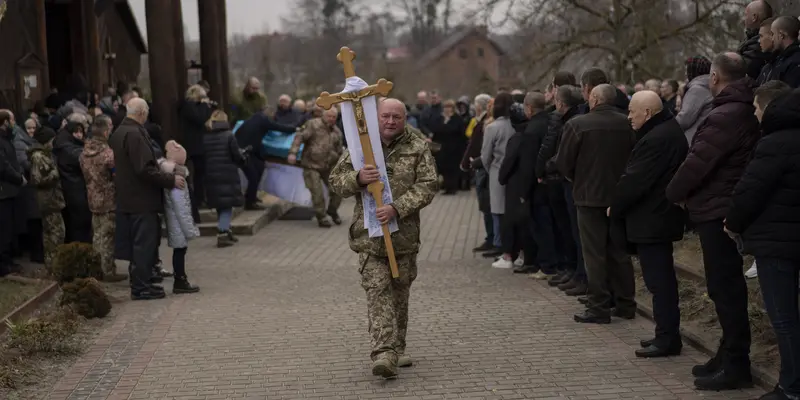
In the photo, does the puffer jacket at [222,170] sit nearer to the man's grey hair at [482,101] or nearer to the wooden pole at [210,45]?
the man's grey hair at [482,101]

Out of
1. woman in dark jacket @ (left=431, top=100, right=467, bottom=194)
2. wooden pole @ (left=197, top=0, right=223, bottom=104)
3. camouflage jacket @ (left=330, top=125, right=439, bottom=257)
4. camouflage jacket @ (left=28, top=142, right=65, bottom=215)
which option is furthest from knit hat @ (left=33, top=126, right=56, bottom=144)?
woman in dark jacket @ (left=431, top=100, right=467, bottom=194)

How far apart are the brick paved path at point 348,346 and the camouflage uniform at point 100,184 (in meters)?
1.06

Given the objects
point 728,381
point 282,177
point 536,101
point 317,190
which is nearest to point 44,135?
point 317,190

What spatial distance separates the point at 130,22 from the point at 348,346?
17353mm

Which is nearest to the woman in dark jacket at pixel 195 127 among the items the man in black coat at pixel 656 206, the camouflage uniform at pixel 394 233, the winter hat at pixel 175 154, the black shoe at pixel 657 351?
the winter hat at pixel 175 154

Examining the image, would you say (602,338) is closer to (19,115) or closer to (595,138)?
(595,138)

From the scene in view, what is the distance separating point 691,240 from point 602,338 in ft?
11.0

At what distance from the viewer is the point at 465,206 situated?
19250mm

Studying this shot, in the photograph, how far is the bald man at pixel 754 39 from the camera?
8.66 meters

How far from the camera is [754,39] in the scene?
8.77 metres

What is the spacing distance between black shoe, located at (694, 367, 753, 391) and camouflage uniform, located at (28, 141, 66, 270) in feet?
24.1

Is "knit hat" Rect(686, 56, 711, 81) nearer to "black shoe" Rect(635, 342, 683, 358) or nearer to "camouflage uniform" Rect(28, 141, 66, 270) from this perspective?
"black shoe" Rect(635, 342, 683, 358)

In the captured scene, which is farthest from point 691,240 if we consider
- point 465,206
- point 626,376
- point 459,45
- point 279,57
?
point 459,45

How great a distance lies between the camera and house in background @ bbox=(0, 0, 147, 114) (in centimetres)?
1620
